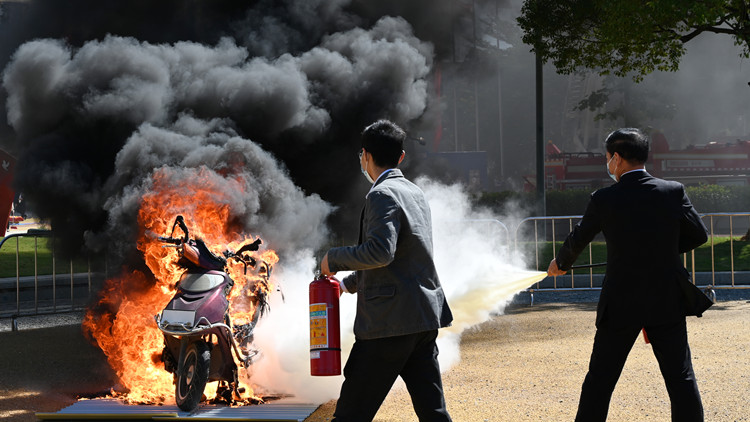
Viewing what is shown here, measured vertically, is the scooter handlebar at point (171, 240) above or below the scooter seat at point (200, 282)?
above

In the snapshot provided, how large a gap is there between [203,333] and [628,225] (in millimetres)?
2741

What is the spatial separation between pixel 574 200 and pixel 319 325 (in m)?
22.3

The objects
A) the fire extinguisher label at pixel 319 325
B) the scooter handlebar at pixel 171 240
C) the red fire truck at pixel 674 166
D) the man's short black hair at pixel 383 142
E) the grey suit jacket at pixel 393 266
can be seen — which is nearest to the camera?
the grey suit jacket at pixel 393 266

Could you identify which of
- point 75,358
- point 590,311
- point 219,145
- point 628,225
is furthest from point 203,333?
point 590,311

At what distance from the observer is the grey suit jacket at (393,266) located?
343 cm

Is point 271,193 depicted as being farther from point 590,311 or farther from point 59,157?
point 590,311

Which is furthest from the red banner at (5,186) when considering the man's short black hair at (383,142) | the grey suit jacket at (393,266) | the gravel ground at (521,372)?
the grey suit jacket at (393,266)

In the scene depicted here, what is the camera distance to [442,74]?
438 inches

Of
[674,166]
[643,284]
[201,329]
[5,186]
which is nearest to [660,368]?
[643,284]

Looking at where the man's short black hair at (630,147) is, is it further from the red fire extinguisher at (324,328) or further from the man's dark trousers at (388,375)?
the red fire extinguisher at (324,328)

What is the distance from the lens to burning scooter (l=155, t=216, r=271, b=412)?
521 cm

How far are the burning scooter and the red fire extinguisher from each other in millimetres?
1591

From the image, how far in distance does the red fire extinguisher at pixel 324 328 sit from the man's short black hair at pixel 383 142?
626 mm

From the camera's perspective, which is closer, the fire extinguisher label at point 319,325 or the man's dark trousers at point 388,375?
the man's dark trousers at point 388,375
